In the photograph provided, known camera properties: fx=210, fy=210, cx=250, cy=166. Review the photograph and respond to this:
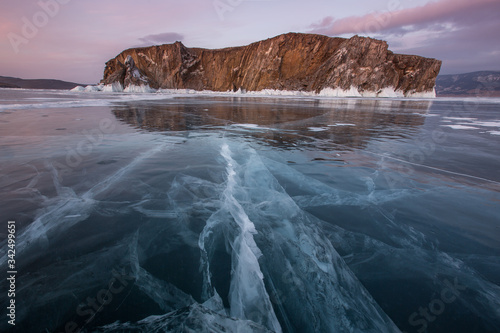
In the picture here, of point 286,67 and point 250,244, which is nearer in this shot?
point 250,244

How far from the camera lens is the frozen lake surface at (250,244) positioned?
1.75 meters

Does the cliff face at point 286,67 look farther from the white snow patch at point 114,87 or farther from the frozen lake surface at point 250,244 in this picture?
the frozen lake surface at point 250,244

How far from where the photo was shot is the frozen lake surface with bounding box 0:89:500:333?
1.75 meters

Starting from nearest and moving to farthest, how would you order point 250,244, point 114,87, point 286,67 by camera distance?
Answer: point 250,244 → point 286,67 → point 114,87

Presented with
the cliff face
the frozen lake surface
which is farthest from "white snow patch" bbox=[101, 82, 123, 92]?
the frozen lake surface

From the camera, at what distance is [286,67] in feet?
279

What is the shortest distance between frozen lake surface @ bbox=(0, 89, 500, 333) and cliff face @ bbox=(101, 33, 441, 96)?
7572 centimetres

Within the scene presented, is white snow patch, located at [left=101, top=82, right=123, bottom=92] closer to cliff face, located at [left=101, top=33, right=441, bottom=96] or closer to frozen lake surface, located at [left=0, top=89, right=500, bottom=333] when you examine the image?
cliff face, located at [left=101, top=33, right=441, bottom=96]

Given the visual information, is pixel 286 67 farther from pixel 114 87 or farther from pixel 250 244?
pixel 250 244

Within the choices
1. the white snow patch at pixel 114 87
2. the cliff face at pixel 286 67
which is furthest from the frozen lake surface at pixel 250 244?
the white snow patch at pixel 114 87

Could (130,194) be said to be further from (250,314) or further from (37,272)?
(250,314)

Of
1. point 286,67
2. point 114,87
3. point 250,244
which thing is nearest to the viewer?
point 250,244

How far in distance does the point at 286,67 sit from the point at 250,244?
93.4 meters

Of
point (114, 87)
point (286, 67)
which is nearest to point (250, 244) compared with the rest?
point (286, 67)
